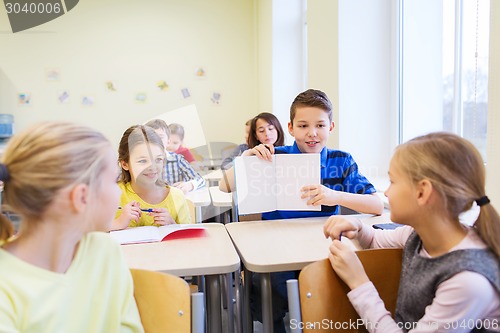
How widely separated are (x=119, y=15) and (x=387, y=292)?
4.89 metres

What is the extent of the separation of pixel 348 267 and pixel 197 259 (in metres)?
0.42

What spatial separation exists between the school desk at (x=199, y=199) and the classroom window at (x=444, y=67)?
1250mm

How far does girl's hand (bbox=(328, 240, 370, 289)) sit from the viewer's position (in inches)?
40.9

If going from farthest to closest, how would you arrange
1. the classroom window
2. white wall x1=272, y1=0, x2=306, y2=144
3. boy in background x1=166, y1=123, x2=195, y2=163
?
1. white wall x1=272, y1=0, x2=306, y2=144
2. boy in background x1=166, y1=123, x2=195, y2=163
3. the classroom window

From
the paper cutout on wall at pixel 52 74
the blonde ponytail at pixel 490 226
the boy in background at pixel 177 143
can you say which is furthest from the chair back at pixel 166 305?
the paper cutout on wall at pixel 52 74

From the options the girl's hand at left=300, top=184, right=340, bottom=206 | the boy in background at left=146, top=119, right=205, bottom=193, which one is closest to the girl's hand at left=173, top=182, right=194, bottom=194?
the boy in background at left=146, top=119, right=205, bottom=193

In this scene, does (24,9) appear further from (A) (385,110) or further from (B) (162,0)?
(A) (385,110)

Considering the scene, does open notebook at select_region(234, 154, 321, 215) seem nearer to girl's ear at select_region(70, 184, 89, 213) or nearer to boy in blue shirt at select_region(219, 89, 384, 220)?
boy in blue shirt at select_region(219, 89, 384, 220)

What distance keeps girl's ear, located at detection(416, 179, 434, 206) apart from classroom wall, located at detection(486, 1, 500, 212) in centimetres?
53

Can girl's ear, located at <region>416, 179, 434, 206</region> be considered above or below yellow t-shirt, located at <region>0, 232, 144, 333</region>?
above

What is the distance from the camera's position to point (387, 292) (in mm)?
1127

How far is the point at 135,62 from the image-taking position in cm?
519

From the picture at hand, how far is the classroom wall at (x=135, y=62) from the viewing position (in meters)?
5.04

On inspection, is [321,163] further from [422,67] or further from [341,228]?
[422,67]
